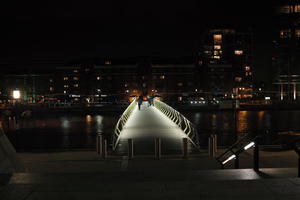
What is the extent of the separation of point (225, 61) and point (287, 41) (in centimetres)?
4210

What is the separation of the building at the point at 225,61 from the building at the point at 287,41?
23.1m

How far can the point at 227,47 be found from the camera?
135000 mm

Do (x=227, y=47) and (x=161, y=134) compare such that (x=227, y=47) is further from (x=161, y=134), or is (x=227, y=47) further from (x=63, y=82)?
(x=161, y=134)

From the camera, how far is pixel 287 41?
85.4 meters

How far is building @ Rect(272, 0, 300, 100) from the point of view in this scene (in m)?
83.1

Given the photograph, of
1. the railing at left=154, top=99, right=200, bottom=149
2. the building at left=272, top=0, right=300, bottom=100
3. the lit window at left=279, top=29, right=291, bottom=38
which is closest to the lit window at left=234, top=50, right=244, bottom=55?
the building at left=272, top=0, right=300, bottom=100

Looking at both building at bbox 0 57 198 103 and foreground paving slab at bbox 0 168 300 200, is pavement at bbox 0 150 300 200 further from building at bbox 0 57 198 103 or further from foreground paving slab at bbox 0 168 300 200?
building at bbox 0 57 198 103

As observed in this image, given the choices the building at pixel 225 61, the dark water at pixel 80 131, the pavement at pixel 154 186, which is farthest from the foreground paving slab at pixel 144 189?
the building at pixel 225 61

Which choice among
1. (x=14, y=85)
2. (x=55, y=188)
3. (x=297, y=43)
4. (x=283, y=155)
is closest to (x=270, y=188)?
(x=55, y=188)

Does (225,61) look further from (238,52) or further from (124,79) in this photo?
(124,79)

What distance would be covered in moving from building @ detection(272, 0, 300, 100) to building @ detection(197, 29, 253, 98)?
2307 cm

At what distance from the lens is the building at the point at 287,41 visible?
3270 inches

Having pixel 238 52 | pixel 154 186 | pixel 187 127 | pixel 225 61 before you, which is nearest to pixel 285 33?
pixel 225 61

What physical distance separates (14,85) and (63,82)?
2652 cm
